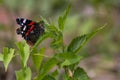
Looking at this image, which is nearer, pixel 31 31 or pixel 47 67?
pixel 47 67

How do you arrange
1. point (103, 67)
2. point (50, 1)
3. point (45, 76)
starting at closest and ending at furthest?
point (45, 76) → point (103, 67) → point (50, 1)

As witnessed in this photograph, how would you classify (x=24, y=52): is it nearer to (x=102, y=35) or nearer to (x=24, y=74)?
(x=24, y=74)

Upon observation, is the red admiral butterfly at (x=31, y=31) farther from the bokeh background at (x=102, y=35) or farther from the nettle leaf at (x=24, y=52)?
the bokeh background at (x=102, y=35)

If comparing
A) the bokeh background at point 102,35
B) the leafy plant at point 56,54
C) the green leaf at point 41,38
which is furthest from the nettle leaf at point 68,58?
the bokeh background at point 102,35

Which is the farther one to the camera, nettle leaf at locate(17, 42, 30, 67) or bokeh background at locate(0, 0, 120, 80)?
bokeh background at locate(0, 0, 120, 80)

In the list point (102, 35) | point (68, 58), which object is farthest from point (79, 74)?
point (102, 35)

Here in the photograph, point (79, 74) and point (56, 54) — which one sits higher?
point (56, 54)

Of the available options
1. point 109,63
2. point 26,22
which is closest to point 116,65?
point 109,63

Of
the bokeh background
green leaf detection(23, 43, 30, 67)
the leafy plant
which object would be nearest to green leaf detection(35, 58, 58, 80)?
the leafy plant

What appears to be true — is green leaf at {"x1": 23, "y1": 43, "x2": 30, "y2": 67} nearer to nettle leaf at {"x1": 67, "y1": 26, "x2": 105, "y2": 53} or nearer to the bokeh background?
nettle leaf at {"x1": 67, "y1": 26, "x2": 105, "y2": 53}

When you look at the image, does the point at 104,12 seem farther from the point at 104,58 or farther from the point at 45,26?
the point at 45,26

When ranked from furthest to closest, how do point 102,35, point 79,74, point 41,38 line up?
1. point 102,35
2. point 79,74
3. point 41,38
